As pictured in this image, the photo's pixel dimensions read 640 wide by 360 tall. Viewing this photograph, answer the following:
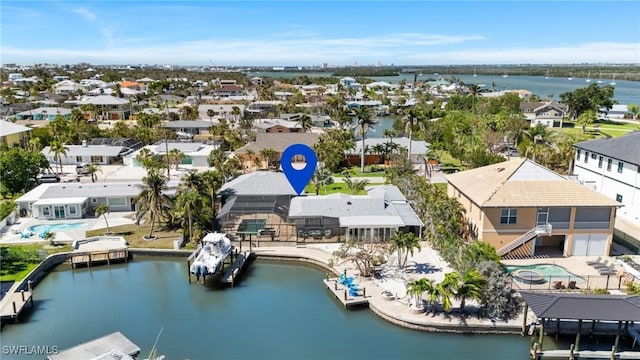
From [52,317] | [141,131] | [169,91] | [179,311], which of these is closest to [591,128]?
[141,131]

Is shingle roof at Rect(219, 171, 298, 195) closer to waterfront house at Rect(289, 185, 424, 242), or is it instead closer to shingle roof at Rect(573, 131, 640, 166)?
waterfront house at Rect(289, 185, 424, 242)

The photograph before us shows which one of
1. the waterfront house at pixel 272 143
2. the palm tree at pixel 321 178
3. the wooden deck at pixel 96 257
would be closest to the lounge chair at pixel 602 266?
the palm tree at pixel 321 178

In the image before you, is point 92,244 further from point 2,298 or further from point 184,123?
point 184,123

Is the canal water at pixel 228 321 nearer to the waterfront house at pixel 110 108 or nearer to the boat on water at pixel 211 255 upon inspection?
the boat on water at pixel 211 255

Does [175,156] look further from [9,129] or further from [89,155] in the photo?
[9,129]

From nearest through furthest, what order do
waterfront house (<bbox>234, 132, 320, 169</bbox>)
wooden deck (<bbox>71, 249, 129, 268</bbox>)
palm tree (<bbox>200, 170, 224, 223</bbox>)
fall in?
wooden deck (<bbox>71, 249, 129, 268</bbox>) → palm tree (<bbox>200, 170, 224, 223</bbox>) → waterfront house (<bbox>234, 132, 320, 169</bbox>)

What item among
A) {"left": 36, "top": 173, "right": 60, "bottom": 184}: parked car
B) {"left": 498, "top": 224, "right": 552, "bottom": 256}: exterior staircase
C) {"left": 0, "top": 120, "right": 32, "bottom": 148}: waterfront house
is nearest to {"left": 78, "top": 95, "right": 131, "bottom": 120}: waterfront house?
{"left": 0, "top": 120, "right": 32, "bottom": 148}: waterfront house
